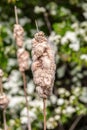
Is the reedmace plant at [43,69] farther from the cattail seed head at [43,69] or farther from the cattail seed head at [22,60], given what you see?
the cattail seed head at [22,60]

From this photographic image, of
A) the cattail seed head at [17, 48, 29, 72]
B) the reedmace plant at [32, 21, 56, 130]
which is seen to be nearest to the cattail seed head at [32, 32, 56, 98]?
the reedmace plant at [32, 21, 56, 130]

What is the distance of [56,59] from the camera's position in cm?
267

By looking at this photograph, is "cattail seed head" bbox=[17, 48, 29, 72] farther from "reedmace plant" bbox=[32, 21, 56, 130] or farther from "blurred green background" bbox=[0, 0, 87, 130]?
"blurred green background" bbox=[0, 0, 87, 130]

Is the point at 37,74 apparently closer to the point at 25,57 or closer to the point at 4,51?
the point at 25,57

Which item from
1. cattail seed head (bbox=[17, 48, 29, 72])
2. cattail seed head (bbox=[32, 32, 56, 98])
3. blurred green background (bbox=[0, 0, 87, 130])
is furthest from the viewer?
blurred green background (bbox=[0, 0, 87, 130])

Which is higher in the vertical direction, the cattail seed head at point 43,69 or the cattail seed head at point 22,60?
the cattail seed head at point 22,60

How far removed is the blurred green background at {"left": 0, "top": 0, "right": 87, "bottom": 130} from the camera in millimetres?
2365

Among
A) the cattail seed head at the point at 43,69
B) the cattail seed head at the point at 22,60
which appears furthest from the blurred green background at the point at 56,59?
the cattail seed head at the point at 43,69

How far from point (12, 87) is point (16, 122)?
221 millimetres

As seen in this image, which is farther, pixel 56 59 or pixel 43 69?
pixel 56 59

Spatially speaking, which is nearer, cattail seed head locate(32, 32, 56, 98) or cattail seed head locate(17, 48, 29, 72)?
cattail seed head locate(32, 32, 56, 98)

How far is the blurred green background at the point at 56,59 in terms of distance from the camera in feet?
7.76

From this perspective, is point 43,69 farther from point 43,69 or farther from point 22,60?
point 22,60

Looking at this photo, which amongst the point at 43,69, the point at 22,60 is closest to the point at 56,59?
the point at 22,60
